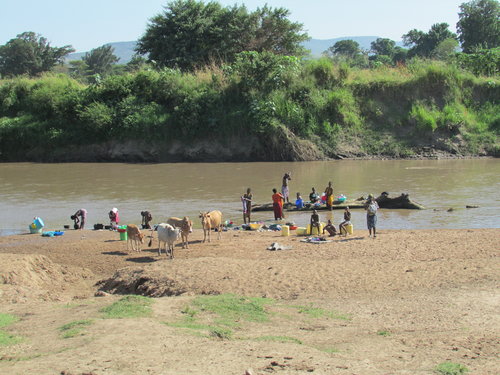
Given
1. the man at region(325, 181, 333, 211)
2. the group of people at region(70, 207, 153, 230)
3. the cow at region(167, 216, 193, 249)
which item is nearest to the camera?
the cow at region(167, 216, 193, 249)

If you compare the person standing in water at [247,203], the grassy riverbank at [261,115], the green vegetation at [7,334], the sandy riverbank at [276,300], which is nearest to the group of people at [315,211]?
the person standing in water at [247,203]

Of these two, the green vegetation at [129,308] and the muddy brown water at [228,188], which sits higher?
the muddy brown water at [228,188]

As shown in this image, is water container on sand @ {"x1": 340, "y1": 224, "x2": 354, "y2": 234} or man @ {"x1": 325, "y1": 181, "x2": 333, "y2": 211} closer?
water container on sand @ {"x1": 340, "y1": 224, "x2": 354, "y2": 234}

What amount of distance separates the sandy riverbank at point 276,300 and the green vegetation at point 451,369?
6.1 inches

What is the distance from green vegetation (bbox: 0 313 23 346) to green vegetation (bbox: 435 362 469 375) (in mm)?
5181

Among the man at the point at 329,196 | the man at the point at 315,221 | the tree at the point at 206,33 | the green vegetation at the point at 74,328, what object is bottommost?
the green vegetation at the point at 74,328

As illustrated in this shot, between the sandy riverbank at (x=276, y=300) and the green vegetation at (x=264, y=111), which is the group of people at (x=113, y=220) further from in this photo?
the green vegetation at (x=264, y=111)

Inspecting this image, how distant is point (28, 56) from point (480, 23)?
53.0 metres

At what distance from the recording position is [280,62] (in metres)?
40.4

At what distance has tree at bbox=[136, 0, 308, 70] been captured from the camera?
154ft

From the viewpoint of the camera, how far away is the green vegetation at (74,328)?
308 inches

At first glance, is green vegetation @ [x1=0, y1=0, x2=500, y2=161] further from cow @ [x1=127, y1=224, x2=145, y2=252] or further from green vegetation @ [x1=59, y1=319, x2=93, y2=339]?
green vegetation @ [x1=59, y1=319, x2=93, y2=339]

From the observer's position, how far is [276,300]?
10641mm

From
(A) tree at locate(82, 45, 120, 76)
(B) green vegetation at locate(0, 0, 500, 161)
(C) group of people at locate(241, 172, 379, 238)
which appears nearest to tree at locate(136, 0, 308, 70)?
(B) green vegetation at locate(0, 0, 500, 161)
